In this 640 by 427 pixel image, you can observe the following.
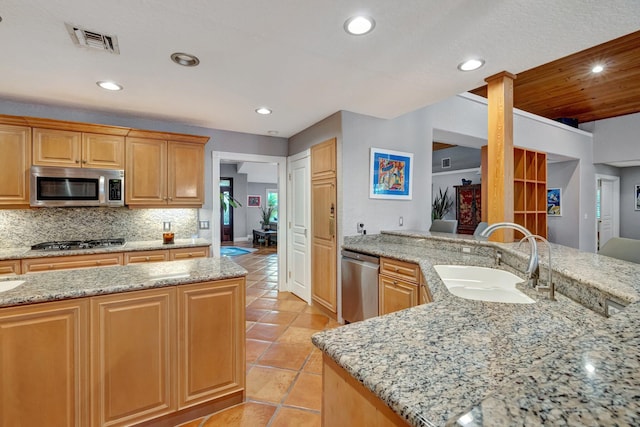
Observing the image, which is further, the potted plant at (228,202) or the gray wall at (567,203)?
the potted plant at (228,202)

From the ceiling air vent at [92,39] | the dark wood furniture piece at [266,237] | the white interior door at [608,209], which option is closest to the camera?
the ceiling air vent at [92,39]

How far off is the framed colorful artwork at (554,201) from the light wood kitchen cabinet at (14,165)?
8.89 metres

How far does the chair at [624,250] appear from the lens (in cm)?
166

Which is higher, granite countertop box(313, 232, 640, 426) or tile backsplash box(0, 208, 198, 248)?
tile backsplash box(0, 208, 198, 248)

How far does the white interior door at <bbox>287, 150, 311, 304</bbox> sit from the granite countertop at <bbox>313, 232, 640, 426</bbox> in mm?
2611

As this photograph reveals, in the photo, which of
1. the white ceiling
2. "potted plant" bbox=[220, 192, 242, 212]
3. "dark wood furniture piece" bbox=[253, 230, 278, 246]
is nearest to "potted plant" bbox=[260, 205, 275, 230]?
"dark wood furniture piece" bbox=[253, 230, 278, 246]

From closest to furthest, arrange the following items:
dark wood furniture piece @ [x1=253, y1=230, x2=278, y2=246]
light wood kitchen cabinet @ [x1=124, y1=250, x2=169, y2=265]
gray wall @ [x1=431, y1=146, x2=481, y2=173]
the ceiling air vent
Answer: the ceiling air vent, light wood kitchen cabinet @ [x1=124, y1=250, x2=169, y2=265], gray wall @ [x1=431, y1=146, x2=481, y2=173], dark wood furniture piece @ [x1=253, y1=230, x2=278, y2=246]

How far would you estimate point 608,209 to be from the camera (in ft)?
22.9

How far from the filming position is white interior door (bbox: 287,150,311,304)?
3877 millimetres

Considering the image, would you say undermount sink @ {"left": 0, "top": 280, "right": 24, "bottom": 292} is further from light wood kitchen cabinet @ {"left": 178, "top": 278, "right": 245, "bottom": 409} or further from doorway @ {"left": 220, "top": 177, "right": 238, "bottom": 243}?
doorway @ {"left": 220, "top": 177, "right": 238, "bottom": 243}

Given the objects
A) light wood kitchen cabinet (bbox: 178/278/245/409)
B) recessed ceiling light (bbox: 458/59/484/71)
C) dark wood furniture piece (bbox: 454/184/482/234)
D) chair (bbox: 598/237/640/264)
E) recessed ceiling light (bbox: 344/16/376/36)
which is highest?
recessed ceiling light (bbox: 458/59/484/71)

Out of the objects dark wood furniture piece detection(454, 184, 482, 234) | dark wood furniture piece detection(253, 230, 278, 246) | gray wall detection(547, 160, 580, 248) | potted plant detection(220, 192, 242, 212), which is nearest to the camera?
gray wall detection(547, 160, 580, 248)

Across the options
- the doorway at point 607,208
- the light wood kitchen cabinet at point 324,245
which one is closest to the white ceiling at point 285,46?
the light wood kitchen cabinet at point 324,245

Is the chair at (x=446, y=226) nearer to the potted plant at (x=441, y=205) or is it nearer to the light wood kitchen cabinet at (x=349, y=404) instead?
the light wood kitchen cabinet at (x=349, y=404)
